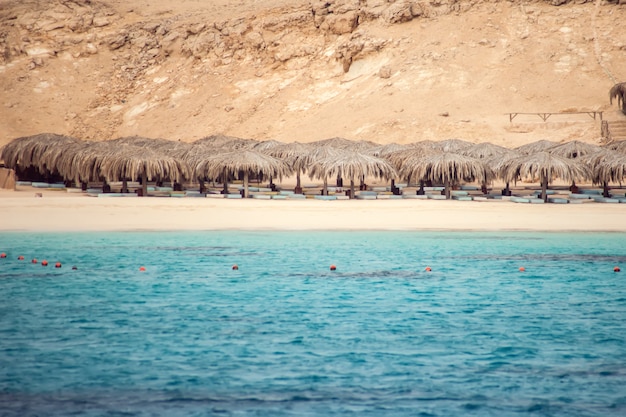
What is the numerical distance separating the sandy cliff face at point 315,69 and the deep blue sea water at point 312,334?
A: 30.0 m

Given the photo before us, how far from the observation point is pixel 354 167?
2780 centimetres

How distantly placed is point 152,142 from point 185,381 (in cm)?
3263

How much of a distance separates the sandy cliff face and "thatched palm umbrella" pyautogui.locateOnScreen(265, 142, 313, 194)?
1232 centimetres

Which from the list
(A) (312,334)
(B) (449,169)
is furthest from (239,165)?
(A) (312,334)

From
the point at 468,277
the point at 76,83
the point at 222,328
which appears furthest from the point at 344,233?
the point at 76,83

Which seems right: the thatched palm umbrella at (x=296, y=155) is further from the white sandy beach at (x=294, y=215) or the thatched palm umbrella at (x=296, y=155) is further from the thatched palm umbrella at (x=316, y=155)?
the white sandy beach at (x=294, y=215)

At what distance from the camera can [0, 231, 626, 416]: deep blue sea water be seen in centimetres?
651

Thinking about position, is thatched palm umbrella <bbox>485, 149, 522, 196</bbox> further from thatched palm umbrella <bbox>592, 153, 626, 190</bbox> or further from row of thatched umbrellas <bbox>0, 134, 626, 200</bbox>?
thatched palm umbrella <bbox>592, 153, 626, 190</bbox>

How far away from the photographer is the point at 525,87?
50.1 meters

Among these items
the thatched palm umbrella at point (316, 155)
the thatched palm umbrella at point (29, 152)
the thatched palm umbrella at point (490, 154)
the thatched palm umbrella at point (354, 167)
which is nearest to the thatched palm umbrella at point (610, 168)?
the thatched palm umbrella at point (490, 154)

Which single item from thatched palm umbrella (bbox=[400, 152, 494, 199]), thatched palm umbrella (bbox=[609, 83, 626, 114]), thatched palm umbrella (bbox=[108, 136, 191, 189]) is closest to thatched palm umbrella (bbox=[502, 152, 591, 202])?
thatched palm umbrella (bbox=[400, 152, 494, 199])

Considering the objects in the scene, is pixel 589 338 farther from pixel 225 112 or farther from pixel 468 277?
pixel 225 112

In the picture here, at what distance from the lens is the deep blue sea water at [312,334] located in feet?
21.4

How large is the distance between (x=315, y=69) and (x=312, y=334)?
5150 cm
